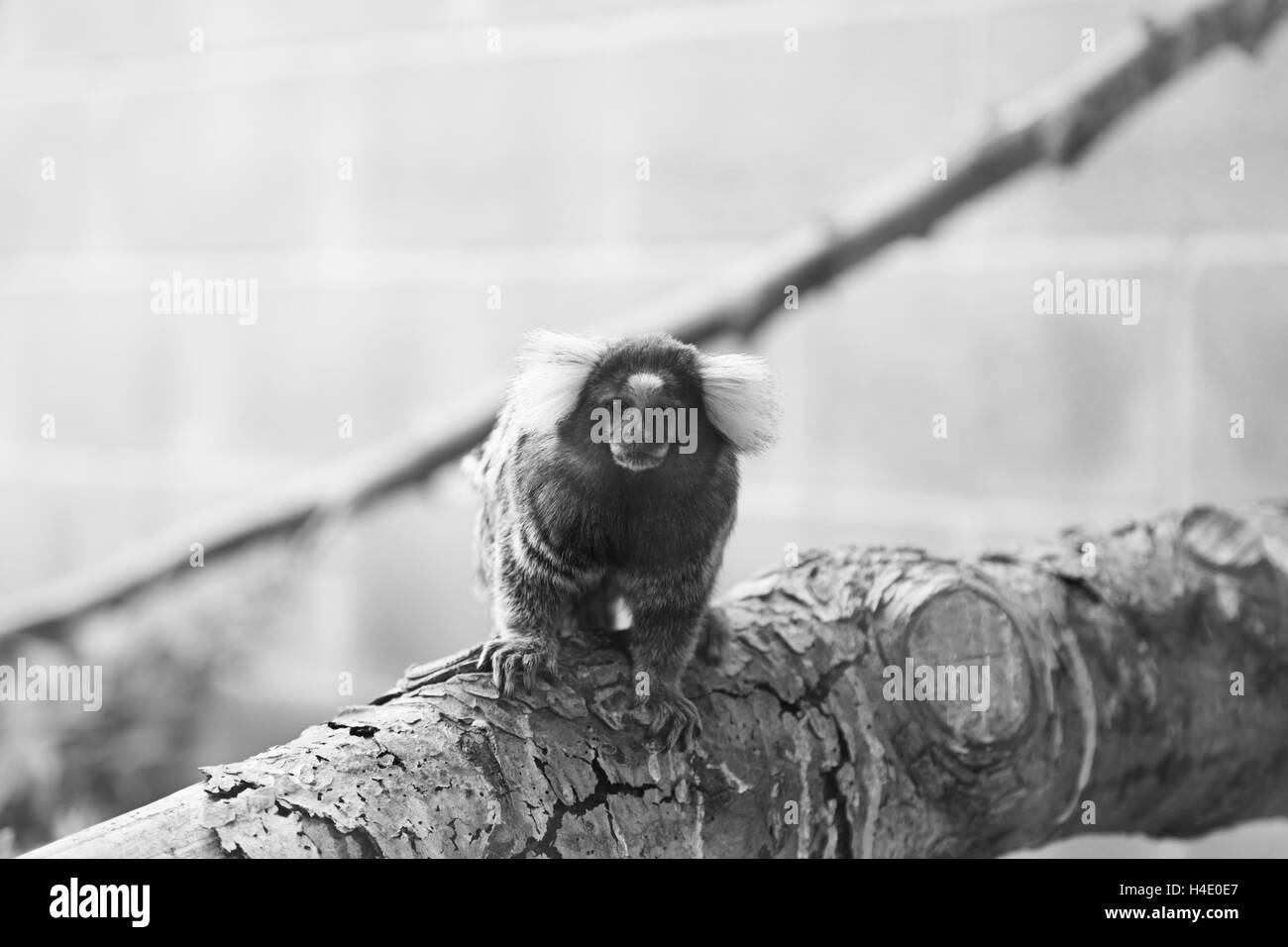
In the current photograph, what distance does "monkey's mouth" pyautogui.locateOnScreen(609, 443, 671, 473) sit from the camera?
128 centimetres

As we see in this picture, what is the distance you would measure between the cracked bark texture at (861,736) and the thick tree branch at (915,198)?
1012 millimetres

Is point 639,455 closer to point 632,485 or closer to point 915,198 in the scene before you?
point 632,485

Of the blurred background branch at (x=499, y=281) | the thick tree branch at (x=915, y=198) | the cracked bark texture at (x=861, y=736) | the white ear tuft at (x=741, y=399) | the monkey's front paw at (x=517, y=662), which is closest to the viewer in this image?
the cracked bark texture at (x=861, y=736)

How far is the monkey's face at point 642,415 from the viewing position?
50.5 inches

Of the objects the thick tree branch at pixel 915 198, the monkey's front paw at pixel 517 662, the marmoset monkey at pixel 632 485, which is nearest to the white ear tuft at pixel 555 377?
the marmoset monkey at pixel 632 485

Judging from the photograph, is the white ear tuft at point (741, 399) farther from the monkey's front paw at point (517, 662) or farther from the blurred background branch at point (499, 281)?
the blurred background branch at point (499, 281)

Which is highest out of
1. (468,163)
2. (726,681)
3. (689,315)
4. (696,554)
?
(468,163)

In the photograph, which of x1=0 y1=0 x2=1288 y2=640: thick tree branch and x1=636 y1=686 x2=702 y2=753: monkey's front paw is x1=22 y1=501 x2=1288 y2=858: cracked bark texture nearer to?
x1=636 y1=686 x2=702 y2=753: monkey's front paw

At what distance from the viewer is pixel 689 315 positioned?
2.56 metres

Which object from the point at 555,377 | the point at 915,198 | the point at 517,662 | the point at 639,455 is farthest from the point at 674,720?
the point at 915,198

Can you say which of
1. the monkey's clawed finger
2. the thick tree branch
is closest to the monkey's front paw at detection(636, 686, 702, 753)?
the monkey's clawed finger
